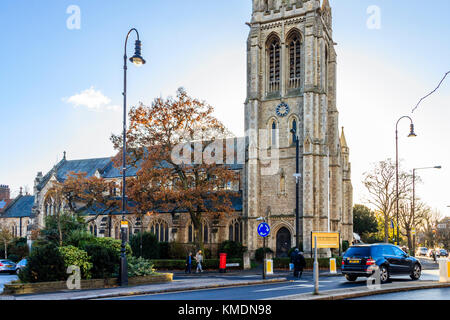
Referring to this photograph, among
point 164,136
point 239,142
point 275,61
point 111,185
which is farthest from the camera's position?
point 239,142

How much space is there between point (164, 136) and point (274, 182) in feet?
39.7

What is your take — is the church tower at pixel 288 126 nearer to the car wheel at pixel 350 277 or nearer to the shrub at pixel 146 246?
the shrub at pixel 146 246

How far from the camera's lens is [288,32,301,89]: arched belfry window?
149 ft

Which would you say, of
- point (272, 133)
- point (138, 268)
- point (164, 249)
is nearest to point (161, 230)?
point (164, 249)

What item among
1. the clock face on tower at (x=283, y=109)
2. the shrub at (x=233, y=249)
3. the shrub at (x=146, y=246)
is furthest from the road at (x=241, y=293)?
the clock face on tower at (x=283, y=109)

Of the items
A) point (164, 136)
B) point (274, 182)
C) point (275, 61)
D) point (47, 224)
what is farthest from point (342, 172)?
point (47, 224)

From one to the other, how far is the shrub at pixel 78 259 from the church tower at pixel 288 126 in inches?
974

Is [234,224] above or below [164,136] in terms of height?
below

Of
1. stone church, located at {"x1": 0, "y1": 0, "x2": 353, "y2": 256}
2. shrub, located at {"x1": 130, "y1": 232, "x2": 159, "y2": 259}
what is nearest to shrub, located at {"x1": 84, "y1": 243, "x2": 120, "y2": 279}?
shrub, located at {"x1": 130, "y1": 232, "x2": 159, "y2": 259}

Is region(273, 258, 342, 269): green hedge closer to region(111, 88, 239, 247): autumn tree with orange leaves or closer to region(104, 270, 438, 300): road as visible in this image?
region(111, 88, 239, 247): autumn tree with orange leaves

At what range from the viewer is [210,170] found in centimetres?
3788

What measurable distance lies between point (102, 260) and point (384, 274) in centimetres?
1138

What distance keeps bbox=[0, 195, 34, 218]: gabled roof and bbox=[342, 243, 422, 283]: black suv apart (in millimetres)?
58035
